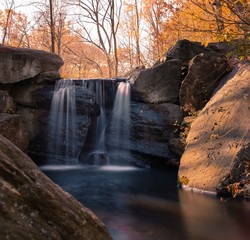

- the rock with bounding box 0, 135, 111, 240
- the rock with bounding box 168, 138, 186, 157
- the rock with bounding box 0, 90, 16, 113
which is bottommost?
the rock with bounding box 168, 138, 186, 157

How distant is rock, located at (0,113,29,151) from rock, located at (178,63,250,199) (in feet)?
20.6

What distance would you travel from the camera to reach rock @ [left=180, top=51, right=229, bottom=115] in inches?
393

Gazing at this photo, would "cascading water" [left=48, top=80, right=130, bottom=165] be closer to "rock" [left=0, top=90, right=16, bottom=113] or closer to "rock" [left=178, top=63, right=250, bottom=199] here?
"rock" [left=0, top=90, right=16, bottom=113]

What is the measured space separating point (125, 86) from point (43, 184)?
993cm

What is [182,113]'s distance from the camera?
10672 millimetres

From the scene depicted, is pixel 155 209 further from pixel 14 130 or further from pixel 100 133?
pixel 14 130

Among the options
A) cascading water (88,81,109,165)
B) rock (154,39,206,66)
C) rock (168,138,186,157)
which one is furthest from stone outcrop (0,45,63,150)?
rock (168,138,186,157)

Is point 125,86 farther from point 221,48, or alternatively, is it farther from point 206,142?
point 206,142

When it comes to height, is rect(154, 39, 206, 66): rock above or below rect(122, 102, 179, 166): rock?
above

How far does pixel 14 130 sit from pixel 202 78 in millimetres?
6757

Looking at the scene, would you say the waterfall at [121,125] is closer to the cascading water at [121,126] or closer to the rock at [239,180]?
the cascading water at [121,126]

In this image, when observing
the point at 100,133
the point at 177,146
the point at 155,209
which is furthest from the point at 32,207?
the point at 100,133

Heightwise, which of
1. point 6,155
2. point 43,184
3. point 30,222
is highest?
point 6,155

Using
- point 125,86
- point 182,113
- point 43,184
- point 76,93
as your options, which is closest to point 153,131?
point 182,113
